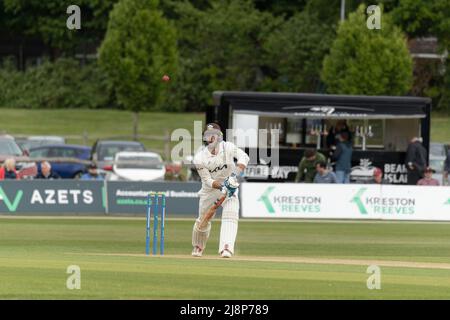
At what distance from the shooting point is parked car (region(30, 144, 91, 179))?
39875 millimetres

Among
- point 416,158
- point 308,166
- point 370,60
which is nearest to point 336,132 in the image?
point 416,158

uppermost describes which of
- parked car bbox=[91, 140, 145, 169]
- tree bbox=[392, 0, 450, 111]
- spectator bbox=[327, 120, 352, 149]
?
tree bbox=[392, 0, 450, 111]

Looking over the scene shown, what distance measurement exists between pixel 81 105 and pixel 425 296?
55.2m

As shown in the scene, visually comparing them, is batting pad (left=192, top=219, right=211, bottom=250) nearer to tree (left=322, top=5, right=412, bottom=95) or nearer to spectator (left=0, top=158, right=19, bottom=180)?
spectator (left=0, top=158, right=19, bottom=180)

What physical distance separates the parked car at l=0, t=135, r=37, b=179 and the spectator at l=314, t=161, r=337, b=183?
25.4ft

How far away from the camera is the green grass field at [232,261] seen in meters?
14.0

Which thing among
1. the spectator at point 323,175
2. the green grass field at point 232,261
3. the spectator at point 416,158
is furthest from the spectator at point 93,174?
the spectator at point 416,158

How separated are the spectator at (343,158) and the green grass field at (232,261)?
3.68 meters

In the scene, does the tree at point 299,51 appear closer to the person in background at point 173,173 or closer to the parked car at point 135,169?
the parked car at point 135,169

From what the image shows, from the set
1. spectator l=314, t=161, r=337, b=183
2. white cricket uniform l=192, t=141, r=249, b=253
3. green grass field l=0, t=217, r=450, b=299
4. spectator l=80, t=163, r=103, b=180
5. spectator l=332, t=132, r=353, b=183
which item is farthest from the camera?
spectator l=80, t=163, r=103, b=180

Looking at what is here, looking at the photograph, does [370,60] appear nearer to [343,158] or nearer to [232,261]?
[343,158]

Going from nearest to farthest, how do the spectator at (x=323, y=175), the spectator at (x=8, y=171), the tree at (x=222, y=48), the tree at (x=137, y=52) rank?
the spectator at (x=323, y=175)
the spectator at (x=8, y=171)
the tree at (x=137, y=52)
the tree at (x=222, y=48)

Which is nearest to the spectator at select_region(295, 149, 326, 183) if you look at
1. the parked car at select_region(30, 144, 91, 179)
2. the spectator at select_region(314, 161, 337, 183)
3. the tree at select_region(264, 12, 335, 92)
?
the spectator at select_region(314, 161, 337, 183)
